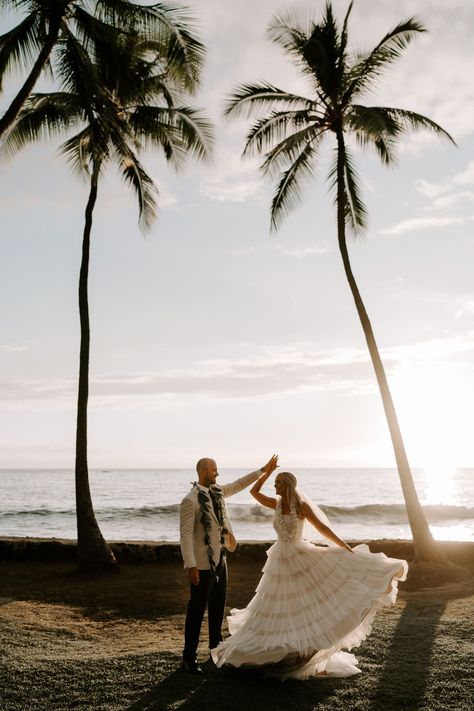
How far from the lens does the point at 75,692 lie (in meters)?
5.41

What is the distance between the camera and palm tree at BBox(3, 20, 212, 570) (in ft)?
39.8

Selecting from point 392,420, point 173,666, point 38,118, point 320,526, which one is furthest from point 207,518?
point 38,118

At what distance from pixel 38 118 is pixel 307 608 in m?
13.6

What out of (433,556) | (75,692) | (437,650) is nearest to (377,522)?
(433,556)

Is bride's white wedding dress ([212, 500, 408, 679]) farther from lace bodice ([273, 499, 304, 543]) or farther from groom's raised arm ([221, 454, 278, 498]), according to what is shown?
groom's raised arm ([221, 454, 278, 498])

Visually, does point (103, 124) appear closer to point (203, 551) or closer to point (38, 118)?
point (38, 118)

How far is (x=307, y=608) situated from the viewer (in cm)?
580

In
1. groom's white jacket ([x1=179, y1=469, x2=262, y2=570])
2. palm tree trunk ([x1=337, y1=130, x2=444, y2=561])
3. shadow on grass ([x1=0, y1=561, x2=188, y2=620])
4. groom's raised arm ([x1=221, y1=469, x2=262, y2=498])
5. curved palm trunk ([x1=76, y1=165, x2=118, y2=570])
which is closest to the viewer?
groom's white jacket ([x1=179, y1=469, x2=262, y2=570])

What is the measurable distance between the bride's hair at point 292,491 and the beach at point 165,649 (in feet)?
5.23

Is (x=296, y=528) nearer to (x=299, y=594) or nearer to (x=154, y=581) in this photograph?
(x=299, y=594)

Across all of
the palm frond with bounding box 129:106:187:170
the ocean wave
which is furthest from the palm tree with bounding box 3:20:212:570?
the ocean wave

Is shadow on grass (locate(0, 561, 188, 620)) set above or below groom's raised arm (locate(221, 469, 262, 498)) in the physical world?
below

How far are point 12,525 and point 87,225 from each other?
21746 millimetres

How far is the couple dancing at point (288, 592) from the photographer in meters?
5.59
